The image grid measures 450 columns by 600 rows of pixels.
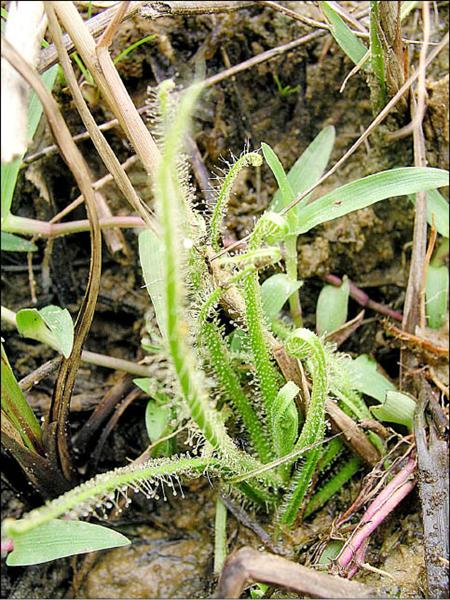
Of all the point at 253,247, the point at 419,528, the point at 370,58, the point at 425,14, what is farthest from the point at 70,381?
the point at 425,14

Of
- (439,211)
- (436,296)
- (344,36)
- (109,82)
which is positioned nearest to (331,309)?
(436,296)

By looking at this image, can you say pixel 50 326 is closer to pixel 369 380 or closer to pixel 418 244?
pixel 369 380

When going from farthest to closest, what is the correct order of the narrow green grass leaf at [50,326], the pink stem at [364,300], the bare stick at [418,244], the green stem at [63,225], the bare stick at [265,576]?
1. the pink stem at [364,300]
2. the bare stick at [418,244]
3. the green stem at [63,225]
4. the narrow green grass leaf at [50,326]
5. the bare stick at [265,576]

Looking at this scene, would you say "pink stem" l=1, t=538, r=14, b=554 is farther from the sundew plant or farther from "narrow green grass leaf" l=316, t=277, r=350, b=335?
"narrow green grass leaf" l=316, t=277, r=350, b=335

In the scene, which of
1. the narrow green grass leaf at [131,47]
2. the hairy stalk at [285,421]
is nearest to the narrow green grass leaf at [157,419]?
the hairy stalk at [285,421]

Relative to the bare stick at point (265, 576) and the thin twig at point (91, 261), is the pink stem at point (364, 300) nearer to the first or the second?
the thin twig at point (91, 261)

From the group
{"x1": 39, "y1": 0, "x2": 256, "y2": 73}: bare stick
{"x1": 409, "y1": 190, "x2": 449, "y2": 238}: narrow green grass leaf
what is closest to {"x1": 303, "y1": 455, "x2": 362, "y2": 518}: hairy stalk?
{"x1": 409, "y1": 190, "x2": 449, "y2": 238}: narrow green grass leaf

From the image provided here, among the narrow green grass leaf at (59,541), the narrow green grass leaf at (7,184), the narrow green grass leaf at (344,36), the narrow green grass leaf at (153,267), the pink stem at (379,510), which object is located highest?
the narrow green grass leaf at (7,184)
